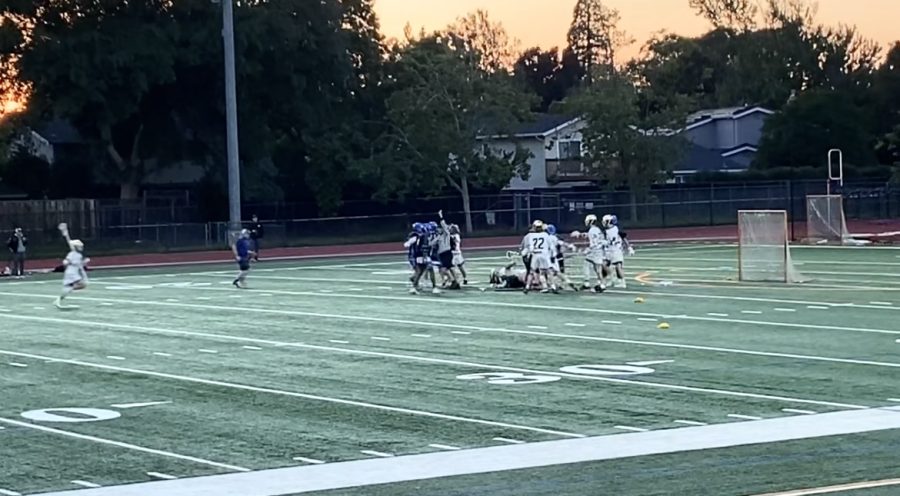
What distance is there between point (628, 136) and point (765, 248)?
3215 cm

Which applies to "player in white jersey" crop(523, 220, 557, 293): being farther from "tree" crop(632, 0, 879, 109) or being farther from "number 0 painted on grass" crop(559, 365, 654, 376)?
"tree" crop(632, 0, 879, 109)

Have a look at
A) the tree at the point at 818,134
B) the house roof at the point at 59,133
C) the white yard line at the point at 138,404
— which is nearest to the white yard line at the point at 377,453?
the white yard line at the point at 138,404

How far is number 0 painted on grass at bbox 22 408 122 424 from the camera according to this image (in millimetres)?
15218

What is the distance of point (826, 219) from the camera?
48219 mm

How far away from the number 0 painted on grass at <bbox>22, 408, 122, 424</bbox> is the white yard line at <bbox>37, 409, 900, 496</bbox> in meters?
3.71

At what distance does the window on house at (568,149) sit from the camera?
78.0m

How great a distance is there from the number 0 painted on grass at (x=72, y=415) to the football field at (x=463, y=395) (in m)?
0.04

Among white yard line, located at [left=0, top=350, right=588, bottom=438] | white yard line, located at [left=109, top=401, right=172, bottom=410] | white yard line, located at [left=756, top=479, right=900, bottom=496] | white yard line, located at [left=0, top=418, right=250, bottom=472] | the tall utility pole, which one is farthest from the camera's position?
the tall utility pole

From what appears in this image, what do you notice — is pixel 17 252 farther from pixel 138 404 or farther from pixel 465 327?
pixel 138 404

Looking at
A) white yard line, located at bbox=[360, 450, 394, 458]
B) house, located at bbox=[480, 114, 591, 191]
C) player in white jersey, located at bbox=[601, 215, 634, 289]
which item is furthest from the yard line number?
house, located at bbox=[480, 114, 591, 191]

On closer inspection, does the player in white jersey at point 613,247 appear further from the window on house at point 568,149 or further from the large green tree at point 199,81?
the window on house at point 568,149

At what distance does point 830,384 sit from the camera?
1652cm

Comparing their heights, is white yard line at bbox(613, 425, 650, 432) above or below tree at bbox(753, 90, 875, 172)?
below

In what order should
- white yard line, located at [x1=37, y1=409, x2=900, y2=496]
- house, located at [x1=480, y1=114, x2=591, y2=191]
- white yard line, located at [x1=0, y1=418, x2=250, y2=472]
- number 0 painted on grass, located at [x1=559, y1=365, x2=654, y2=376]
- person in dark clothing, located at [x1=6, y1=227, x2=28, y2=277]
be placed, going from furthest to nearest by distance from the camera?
house, located at [x1=480, y1=114, x2=591, y2=191] → person in dark clothing, located at [x1=6, y1=227, x2=28, y2=277] → number 0 painted on grass, located at [x1=559, y1=365, x2=654, y2=376] → white yard line, located at [x1=0, y1=418, x2=250, y2=472] → white yard line, located at [x1=37, y1=409, x2=900, y2=496]
